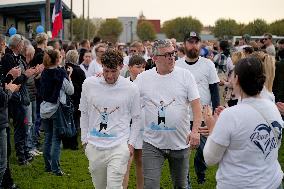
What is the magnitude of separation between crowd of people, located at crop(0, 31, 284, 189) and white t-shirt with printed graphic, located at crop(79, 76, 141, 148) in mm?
11

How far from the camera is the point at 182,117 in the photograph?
17.1 ft

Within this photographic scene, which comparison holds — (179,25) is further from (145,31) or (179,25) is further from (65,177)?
(65,177)

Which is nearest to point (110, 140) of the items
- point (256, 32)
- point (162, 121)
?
point (162, 121)

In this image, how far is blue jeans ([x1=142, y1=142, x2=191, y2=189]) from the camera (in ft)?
16.9

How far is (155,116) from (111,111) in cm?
51

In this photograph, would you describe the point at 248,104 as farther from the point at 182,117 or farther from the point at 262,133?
the point at 182,117

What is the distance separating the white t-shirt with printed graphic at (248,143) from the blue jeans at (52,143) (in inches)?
178

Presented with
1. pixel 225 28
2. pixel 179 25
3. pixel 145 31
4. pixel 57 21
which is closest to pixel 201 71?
pixel 57 21

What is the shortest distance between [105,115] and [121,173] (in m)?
0.64

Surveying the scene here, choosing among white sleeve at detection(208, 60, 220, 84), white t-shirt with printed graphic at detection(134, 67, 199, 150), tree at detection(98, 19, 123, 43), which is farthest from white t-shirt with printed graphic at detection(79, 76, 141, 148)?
tree at detection(98, 19, 123, 43)

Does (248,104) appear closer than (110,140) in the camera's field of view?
Yes

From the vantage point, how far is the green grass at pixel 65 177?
7270mm

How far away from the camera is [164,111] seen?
5152 mm

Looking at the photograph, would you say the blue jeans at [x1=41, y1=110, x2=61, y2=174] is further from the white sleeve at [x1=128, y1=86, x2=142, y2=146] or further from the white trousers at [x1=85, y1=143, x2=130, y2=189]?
the white sleeve at [x1=128, y1=86, x2=142, y2=146]
